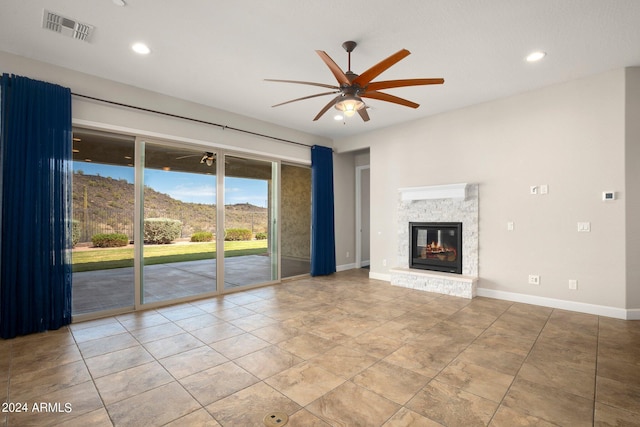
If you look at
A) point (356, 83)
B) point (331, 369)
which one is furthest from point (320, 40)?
point (331, 369)

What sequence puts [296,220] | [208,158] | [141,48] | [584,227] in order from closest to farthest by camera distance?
[141,48] → [584,227] → [208,158] → [296,220]

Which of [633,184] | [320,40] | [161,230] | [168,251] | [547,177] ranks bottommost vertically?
[168,251]

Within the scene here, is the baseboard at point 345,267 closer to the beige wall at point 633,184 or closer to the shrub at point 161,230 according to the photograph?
the shrub at point 161,230

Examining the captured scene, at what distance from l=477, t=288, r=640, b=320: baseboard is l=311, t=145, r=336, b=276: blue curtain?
3.03 meters

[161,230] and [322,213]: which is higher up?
[322,213]

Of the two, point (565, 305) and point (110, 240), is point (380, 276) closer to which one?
point (565, 305)

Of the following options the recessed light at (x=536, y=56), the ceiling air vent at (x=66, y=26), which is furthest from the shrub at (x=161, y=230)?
the recessed light at (x=536, y=56)

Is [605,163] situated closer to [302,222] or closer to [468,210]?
[468,210]

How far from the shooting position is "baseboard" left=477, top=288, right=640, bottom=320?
3717mm

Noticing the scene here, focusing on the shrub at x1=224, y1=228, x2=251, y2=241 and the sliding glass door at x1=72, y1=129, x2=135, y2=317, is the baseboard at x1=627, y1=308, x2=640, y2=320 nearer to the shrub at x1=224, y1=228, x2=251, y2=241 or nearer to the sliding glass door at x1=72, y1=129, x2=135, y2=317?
the shrub at x1=224, y1=228, x2=251, y2=241

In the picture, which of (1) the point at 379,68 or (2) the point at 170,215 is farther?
(2) the point at 170,215

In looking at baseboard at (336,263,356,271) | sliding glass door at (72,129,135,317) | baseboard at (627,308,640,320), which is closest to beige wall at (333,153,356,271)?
baseboard at (336,263,356,271)

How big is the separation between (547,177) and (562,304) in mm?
1772

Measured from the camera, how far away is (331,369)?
2.54 metres
